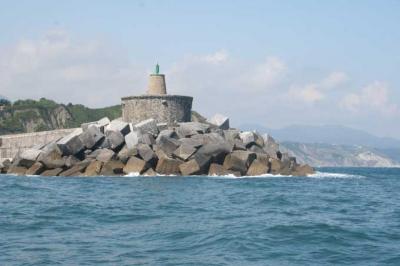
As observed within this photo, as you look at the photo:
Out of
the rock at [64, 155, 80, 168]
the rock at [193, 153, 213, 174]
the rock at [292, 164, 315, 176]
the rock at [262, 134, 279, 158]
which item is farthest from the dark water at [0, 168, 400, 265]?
the rock at [292, 164, 315, 176]

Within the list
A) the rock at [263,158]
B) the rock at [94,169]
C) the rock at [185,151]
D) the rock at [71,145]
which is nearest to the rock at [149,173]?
the rock at [185,151]

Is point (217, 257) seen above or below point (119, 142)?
below

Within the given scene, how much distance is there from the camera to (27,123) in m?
67.4

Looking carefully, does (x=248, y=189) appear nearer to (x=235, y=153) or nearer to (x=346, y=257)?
(x=235, y=153)

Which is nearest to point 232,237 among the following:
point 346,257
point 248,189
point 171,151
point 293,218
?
point 346,257

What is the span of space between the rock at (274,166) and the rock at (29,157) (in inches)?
489

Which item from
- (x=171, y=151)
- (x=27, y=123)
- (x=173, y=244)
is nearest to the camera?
(x=173, y=244)

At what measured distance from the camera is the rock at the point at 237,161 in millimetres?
32781

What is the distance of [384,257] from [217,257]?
9.07 ft

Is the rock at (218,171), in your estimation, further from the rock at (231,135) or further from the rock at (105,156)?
the rock at (105,156)

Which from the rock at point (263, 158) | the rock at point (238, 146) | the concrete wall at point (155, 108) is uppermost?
the concrete wall at point (155, 108)

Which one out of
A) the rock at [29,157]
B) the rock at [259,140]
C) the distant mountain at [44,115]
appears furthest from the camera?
the distant mountain at [44,115]

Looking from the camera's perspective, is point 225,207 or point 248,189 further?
point 248,189

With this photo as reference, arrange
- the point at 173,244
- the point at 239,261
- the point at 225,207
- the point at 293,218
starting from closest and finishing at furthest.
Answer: the point at 239,261
the point at 173,244
the point at 293,218
the point at 225,207
